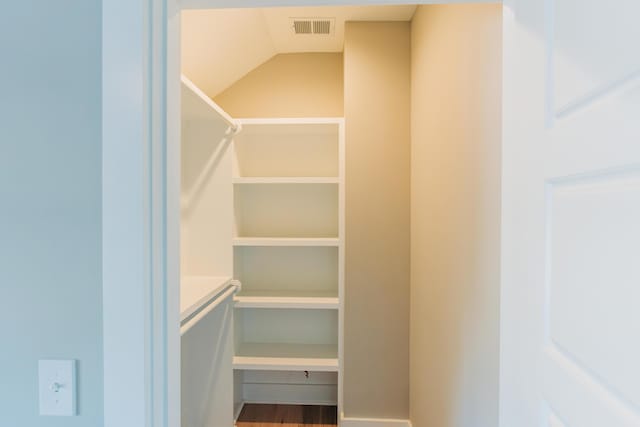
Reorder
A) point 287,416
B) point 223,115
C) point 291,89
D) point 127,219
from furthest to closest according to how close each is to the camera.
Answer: point 291,89 < point 287,416 < point 223,115 < point 127,219

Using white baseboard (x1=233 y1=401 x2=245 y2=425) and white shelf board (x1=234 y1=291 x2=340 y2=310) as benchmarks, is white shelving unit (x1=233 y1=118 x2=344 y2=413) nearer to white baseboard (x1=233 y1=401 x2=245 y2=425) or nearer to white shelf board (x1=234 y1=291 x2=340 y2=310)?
white baseboard (x1=233 y1=401 x2=245 y2=425)

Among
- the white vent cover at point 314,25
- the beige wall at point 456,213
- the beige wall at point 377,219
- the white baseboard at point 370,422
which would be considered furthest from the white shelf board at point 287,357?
the white vent cover at point 314,25

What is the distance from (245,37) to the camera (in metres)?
2.04

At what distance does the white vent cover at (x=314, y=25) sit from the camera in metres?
2.05

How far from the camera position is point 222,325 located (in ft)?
6.93

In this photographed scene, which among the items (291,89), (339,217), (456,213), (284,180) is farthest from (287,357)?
(291,89)

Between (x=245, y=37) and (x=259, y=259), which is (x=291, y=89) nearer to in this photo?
(x=245, y=37)

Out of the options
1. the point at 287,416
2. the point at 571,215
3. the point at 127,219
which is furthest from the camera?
the point at 287,416

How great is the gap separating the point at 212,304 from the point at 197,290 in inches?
4.1

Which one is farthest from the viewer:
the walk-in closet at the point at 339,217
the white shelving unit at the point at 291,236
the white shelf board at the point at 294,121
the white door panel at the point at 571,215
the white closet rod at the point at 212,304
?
the white shelving unit at the point at 291,236
